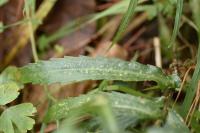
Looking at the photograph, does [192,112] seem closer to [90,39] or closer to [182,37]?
[182,37]

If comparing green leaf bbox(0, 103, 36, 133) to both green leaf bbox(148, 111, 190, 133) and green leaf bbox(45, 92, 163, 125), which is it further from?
green leaf bbox(148, 111, 190, 133)

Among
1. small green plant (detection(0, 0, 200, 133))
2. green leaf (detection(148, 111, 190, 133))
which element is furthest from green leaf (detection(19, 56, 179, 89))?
green leaf (detection(148, 111, 190, 133))

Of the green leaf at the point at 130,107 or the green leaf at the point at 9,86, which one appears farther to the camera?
the green leaf at the point at 9,86

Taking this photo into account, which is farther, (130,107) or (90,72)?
(90,72)

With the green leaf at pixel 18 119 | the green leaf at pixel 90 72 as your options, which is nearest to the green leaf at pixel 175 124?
the green leaf at pixel 90 72

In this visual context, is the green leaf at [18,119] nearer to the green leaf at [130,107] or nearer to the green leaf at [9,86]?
the green leaf at [9,86]

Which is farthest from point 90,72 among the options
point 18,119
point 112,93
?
point 18,119

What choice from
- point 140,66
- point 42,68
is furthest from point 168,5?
point 42,68

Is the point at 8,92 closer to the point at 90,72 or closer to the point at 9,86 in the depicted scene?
the point at 9,86
